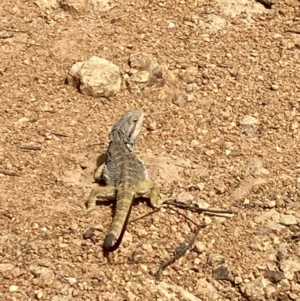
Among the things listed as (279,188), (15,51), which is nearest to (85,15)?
(15,51)

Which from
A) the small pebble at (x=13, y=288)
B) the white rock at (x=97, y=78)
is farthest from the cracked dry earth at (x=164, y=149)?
the white rock at (x=97, y=78)

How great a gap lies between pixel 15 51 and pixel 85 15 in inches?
35.0

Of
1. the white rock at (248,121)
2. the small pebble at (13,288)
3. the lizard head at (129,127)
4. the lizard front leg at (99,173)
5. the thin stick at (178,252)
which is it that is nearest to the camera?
the small pebble at (13,288)

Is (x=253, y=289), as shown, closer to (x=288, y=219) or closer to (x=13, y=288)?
(x=288, y=219)

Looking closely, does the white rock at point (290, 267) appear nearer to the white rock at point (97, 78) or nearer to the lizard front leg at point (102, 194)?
the lizard front leg at point (102, 194)

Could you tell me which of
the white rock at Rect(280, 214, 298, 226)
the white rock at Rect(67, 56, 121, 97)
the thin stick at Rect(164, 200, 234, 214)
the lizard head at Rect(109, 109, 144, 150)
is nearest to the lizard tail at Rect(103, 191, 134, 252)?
the thin stick at Rect(164, 200, 234, 214)

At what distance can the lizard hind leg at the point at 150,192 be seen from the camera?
5.27m

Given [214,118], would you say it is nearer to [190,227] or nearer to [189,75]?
[189,75]

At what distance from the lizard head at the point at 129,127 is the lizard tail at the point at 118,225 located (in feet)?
1.94

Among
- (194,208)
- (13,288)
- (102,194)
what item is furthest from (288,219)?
(13,288)

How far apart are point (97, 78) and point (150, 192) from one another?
1.44 meters

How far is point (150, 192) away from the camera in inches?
209

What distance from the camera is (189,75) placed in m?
6.73

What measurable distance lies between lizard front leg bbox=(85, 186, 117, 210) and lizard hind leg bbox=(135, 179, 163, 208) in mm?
185
